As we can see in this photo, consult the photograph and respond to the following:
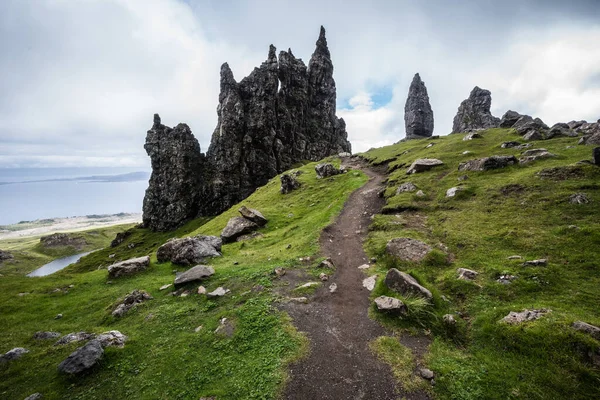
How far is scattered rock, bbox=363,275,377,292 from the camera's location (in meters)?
16.9

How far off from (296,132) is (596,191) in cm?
14427

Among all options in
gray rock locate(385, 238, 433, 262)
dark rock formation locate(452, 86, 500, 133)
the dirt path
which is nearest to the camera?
the dirt path

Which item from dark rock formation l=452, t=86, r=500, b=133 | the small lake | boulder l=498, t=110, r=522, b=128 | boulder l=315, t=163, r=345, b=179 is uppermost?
dark rock formation l=452, t=86, r=500, b=133

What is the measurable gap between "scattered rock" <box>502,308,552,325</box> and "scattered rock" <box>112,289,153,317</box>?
21.5 m

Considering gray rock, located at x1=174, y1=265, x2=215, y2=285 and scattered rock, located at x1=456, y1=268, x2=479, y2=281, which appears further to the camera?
gray rock, located at x1=174, y1=265, x2=215, y2=285

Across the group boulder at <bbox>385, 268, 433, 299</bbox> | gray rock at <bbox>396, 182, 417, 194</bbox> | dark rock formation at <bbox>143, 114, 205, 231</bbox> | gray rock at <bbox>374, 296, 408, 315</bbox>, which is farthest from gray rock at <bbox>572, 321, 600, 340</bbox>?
dark rock formation at <bbox>143, 114, 205, 231</bbox>

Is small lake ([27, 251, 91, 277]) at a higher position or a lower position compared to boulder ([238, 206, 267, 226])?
lower

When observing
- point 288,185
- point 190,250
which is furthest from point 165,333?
point 288,185

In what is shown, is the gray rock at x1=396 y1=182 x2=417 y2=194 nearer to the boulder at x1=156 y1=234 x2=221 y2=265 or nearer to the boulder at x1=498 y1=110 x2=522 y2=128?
the boulder at x1=156 y1=234 x2=221 y2=265

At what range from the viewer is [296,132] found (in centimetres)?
15662

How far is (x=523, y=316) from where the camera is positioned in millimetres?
11328

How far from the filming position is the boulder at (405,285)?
46.6 ft

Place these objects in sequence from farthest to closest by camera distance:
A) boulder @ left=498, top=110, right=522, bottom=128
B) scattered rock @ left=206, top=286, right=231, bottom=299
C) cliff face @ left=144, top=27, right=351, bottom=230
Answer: cliff face @ left=144, top=27, right=351, bottom=230, boulder @ left=498, top=110, right=522, bottom=128, scattered rock @ left=206, top=286, right=231, bottom=299

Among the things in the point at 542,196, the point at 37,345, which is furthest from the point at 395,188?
the point at 37,345
